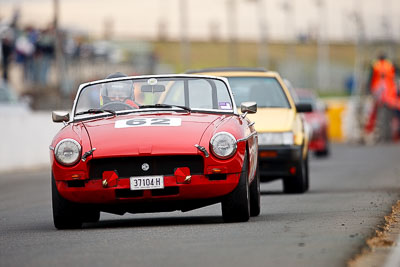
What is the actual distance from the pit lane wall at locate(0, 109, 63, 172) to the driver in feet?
47.9

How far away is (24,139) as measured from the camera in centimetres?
2788

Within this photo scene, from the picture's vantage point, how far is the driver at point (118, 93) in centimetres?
1176

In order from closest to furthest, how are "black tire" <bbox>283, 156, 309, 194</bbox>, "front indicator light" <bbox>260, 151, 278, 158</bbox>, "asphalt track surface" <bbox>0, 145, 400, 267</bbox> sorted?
1. "asphalt track surface" <bbox>0, 145, 400, 267</bbox>
2. "front indicator light" <bbox>260, 151, 278, 158</bbox>
3. "black tire" <bbox>283, 156, 309, 194</bbox>

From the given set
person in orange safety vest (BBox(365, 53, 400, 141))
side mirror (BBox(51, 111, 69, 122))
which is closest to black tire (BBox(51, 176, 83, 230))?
side mirror (BBox(51, 111, 69, 122))

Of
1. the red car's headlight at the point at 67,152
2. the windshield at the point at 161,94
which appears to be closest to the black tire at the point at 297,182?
the windshield at the point at 161,94

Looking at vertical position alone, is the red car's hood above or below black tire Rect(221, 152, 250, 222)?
above

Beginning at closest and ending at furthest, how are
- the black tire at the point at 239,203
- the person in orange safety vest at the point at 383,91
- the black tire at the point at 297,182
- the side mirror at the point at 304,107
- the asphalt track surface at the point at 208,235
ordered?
the asphalt track surface at the point at 208,235, the black tire at the point at 239,203, the black tire at the point at 297,182, the side mirror at the point at 304,107, the person in orange safety vest at the point at 383,91

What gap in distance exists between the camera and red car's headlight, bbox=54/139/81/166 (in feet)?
34.5

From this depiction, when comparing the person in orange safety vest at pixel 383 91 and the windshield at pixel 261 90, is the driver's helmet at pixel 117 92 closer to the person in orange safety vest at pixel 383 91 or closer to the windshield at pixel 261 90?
the windshield at pixel 261 90

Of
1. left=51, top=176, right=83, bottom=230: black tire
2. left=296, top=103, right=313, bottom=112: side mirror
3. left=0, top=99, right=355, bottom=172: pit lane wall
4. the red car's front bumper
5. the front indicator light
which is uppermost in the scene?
left=296, top=103, right=313, bottom=112: side mirror

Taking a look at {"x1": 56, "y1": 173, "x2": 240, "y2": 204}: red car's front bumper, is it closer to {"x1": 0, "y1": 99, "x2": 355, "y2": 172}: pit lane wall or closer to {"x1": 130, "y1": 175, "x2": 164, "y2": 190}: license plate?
{"x1": 130, "y1": 175, "x2": 164, "y2": 190}: license plate

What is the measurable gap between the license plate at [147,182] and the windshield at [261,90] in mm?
5984

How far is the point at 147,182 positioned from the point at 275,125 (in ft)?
18.9

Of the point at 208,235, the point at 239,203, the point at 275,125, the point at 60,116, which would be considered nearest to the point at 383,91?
the point at 275,125
